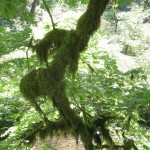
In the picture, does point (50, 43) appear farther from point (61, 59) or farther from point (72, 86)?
point (72, 86)

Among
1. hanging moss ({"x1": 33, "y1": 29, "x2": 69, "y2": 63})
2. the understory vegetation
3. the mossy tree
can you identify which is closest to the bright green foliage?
the understory vegetation

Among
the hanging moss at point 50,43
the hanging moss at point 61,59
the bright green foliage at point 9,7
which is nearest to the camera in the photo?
the bright green foliage at point 9,7

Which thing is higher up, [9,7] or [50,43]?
[50,43]

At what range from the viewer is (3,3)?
1608mm

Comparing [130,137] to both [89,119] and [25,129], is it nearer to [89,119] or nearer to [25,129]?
[89,119]

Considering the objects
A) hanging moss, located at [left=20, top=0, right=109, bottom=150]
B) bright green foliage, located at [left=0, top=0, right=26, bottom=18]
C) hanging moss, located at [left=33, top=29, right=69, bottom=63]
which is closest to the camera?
bright green foliage, located at [left=0, top=0, right=26, bottom=18]

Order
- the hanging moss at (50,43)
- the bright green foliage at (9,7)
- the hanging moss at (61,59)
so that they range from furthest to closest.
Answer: the hanging moss at (50,43) < the hanging moss at (61,59) < the bright green foliage at (9,7)

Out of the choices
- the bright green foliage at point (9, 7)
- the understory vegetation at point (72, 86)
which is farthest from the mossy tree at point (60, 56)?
the bright green foliage at point (9, 7)

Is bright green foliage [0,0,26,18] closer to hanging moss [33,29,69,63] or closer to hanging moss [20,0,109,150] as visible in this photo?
hanging moss [20,0,109,150]

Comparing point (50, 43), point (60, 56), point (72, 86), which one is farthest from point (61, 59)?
point (72, 86)

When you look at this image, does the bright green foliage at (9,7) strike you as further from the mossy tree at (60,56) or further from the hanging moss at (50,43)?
the hanging moss at (50,43)

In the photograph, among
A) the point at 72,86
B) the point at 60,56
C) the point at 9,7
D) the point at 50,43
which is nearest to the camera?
the point at 9,7

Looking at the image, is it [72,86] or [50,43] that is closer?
[50,43]

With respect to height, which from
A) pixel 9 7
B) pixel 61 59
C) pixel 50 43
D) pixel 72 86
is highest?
pixel 50 43
